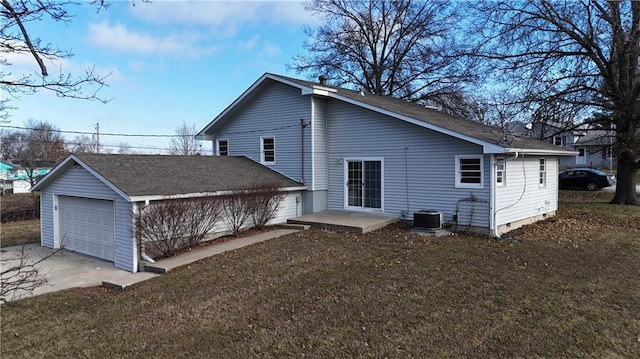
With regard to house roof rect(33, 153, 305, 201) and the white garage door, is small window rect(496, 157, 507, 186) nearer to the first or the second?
house roof rect(33, 153, 305, 201)

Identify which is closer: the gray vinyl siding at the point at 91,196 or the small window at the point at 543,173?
the gray vinyl siding at the point at 91,196

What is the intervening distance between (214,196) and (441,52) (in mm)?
20576

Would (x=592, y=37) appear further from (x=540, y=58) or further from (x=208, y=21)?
(x=208, y=21)

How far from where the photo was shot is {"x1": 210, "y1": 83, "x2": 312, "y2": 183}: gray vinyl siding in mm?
14594

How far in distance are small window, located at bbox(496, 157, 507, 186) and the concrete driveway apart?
30.4 feet

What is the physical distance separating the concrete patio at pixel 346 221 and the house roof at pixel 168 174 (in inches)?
53.6

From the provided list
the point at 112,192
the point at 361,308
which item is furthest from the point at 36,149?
the point at 361,308

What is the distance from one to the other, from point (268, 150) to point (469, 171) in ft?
25.3

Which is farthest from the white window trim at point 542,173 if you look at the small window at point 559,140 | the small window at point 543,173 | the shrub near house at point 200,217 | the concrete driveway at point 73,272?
the small window at point 559,140

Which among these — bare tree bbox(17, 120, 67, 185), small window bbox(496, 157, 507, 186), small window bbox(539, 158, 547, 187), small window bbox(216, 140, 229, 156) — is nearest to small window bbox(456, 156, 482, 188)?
small window bbox(496, 157, 507, 186)

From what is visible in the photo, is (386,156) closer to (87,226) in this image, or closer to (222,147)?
(222,147)

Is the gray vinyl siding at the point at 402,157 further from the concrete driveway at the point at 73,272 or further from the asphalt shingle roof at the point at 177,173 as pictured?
the concrete driveway at the point at 73,272

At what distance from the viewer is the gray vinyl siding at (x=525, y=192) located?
11.7m

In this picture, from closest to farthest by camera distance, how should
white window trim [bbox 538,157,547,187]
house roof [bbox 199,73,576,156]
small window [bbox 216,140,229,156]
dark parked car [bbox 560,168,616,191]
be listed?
house roof [bbox 199,73,576,156] < white window trim [bbox 538,157,547,187] < small window [bbox 216,140,229,156] < dark parked car [bbox 560,168,616,191]
